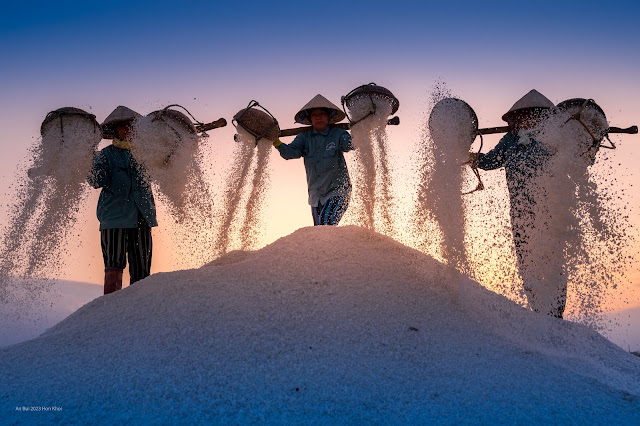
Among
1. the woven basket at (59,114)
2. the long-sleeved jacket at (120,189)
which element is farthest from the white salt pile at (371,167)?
the woven basket at (59,114)

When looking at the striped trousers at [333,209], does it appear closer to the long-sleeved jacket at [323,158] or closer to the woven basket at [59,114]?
the long-sleeved jacket at [323,158]

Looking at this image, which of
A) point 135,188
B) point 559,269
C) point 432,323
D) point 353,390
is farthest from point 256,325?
point 559,269

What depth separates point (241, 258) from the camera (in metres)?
3.74

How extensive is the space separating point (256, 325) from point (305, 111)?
2209 mm

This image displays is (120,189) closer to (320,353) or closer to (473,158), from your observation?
(320,353)

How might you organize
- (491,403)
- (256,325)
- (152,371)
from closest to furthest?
(491,403) < (152,371) < (256,325)

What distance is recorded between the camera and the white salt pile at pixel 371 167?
140 inches

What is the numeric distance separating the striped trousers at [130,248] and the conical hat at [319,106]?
1.57 m

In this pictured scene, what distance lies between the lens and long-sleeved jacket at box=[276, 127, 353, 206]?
3.96 m

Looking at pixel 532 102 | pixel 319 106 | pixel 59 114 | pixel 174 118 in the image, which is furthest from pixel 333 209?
pixel 59 114

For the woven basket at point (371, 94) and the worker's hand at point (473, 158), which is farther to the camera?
the woven basket at point (371, 94)

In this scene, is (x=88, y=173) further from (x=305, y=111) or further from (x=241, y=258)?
(x=305, y=111)

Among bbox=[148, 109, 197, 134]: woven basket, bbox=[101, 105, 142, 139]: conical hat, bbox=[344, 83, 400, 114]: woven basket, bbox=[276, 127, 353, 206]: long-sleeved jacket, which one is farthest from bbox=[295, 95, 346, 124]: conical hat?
bbox=[101, 105, 142, 139]: conical hat

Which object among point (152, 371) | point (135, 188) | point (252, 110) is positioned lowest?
point (152, 371)
